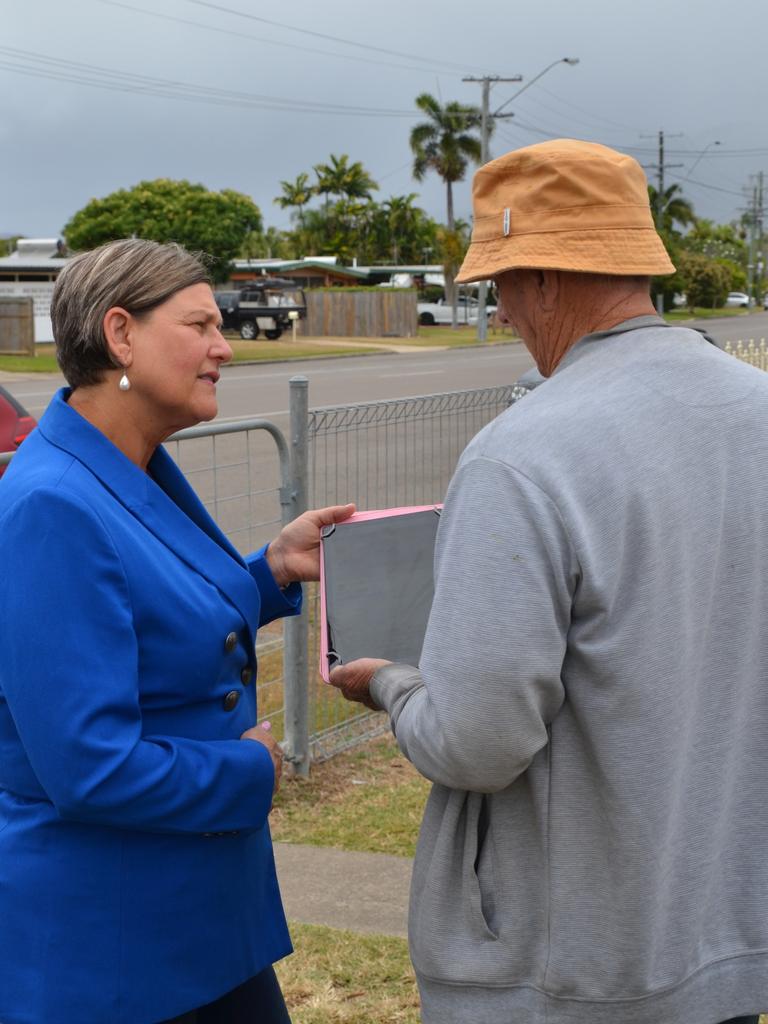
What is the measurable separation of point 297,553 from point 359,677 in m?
0.63

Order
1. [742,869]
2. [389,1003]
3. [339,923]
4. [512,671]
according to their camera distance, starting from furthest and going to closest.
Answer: [339,923], [389,1003], [742,869], [512,671]

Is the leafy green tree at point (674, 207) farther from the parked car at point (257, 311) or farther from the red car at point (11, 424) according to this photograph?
the red car at point (11, 424)

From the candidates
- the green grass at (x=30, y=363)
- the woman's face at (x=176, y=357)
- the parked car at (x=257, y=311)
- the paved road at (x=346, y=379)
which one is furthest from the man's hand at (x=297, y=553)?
the parked car at (x=257, y=311)

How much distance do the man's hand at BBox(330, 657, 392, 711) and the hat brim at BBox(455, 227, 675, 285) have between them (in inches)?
28.7

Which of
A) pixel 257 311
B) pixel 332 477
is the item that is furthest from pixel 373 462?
pixel 257 311

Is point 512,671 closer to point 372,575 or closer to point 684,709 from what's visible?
point 684,709

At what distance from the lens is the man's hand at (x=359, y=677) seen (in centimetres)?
219

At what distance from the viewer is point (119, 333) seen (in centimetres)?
218

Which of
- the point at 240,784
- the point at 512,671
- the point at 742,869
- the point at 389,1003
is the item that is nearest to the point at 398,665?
the point at 240,784

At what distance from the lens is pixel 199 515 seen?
8.06 ft

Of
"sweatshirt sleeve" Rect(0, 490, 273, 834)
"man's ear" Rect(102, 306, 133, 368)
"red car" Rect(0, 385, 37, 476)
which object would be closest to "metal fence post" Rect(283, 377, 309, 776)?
"man's ear" Rect(102, 306, 133, 368)

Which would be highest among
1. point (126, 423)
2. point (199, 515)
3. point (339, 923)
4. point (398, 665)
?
point (126, 423)

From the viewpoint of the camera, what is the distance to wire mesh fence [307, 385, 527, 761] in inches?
215

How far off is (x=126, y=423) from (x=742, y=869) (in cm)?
129
